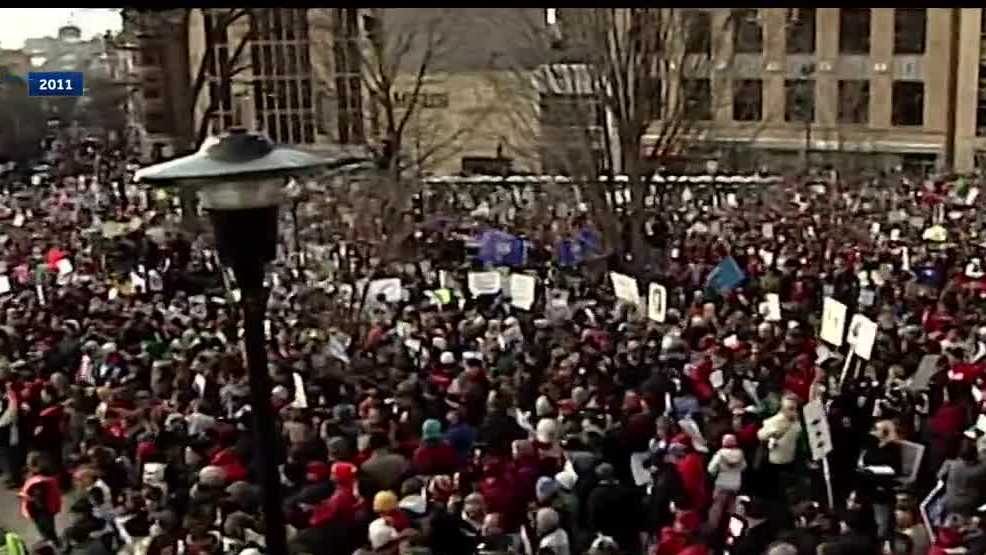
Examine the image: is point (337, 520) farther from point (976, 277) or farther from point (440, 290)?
point (976, 277)

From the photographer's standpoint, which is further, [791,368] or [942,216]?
[942,216]

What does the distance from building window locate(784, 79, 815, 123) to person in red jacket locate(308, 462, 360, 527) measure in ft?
89.5

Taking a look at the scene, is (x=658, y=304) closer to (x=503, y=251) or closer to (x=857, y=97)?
(x=503, y=251)

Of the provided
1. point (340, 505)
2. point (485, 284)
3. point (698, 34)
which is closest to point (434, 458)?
point (340, 505)

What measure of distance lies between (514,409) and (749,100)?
A: 26.2 m

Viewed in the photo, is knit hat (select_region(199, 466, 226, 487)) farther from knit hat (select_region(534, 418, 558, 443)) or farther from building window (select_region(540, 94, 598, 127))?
building window (select_region(540, 94, 598, 127))

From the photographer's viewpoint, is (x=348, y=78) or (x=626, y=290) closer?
(x=626, y=290)

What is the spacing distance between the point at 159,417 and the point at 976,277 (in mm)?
7926

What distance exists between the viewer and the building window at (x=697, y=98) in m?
16.2

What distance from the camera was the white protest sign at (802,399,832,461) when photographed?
6953mm

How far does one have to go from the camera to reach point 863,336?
861 centimetres

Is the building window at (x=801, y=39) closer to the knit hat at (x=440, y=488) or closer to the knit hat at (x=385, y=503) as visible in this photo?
the knit hat at (x=440, y=488)
